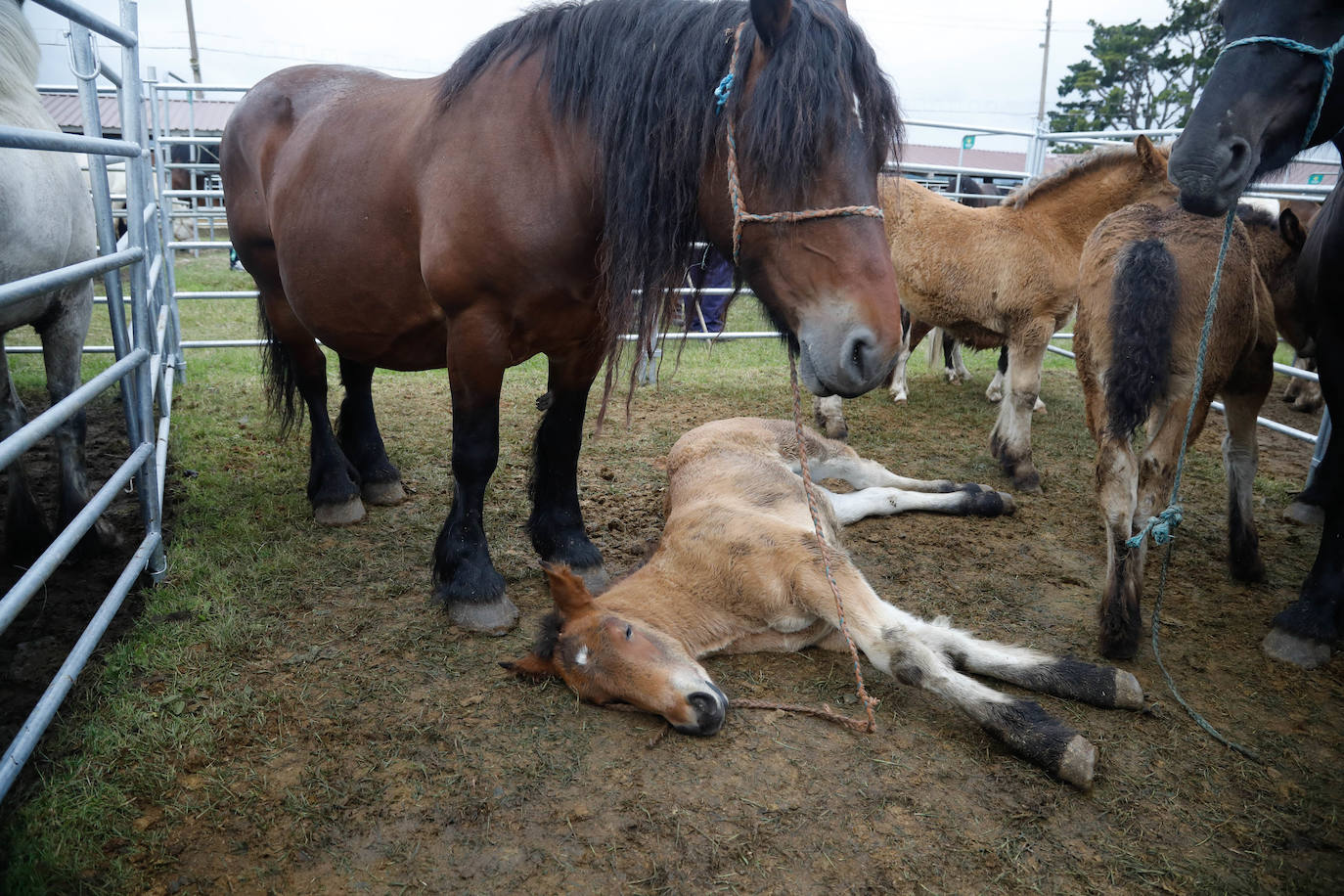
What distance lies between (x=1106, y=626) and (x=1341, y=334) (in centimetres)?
137

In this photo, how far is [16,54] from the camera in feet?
10.8

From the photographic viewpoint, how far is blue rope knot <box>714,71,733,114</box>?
2168 mm

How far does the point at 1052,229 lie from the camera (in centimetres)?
533

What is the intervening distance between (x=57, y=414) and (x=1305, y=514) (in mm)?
5705

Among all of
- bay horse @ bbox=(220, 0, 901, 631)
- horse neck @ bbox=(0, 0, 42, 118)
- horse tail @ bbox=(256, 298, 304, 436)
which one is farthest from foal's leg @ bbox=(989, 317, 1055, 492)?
horse neck @ bbox=(0, 0, 42, 118)

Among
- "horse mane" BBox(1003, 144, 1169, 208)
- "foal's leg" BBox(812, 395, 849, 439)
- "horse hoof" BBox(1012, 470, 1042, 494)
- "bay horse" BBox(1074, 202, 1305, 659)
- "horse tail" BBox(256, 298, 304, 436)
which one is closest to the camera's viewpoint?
"bay horse" BBox(1074, 202, 1305, 659)

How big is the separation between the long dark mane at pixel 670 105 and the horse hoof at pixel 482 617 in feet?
3.44

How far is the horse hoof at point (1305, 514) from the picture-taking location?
14.0ft

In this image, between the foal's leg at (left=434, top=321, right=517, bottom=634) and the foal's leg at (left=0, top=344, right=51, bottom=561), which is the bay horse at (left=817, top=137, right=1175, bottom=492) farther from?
the foal's leg at (left=0, top=344, right=51, bottom=561)

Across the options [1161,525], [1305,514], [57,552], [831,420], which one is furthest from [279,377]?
[1305,514]

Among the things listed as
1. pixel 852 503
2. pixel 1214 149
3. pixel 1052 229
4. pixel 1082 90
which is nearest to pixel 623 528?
pixel 852 503

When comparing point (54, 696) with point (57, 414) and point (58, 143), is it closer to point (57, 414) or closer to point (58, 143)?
point (57, 414)

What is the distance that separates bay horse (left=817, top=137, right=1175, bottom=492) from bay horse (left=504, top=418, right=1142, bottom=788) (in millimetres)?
2130

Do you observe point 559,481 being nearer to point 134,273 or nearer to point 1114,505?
point 134,273
